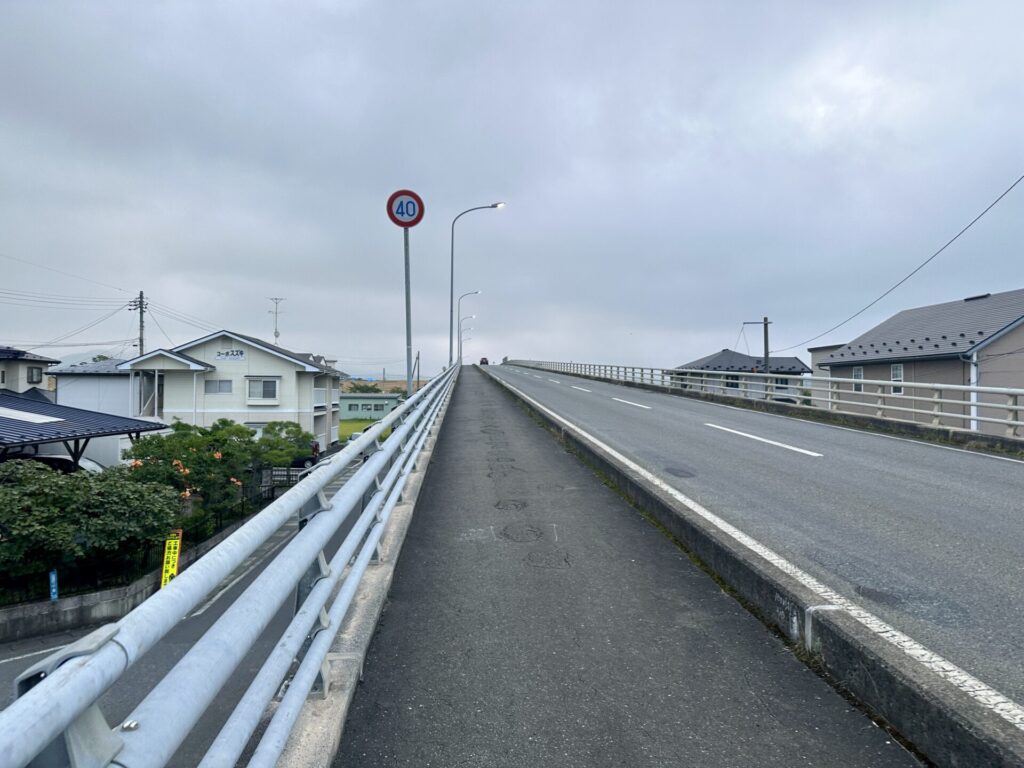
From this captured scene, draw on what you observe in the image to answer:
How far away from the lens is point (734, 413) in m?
18.0

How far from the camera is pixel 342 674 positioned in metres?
2.86

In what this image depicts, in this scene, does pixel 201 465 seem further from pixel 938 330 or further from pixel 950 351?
pixel 938 330

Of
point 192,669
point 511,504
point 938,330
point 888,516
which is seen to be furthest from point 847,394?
point 192,669

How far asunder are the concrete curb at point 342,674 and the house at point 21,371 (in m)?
38.2

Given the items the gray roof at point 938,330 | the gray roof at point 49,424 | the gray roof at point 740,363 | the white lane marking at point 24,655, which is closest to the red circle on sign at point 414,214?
the white lane marking at point 24,655

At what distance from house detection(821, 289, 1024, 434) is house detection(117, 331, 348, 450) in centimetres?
3036

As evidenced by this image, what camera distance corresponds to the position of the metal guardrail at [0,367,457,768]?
0.94 metres

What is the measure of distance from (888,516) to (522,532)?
3.80 metres

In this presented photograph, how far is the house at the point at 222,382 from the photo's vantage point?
3391cm

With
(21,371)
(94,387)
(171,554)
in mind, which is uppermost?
(21,371)

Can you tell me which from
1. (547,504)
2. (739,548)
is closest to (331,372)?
(547,504)

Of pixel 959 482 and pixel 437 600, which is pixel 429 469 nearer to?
pixel 437 600

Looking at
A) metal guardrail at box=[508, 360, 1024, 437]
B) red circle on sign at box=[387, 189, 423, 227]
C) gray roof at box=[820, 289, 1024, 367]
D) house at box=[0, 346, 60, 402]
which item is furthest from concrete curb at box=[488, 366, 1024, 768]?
house at box=[0, 346, 60, 402]

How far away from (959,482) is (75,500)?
18.3m
